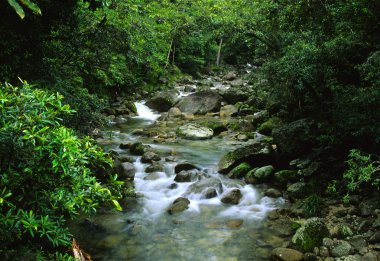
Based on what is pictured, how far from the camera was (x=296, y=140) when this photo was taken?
10.3 metres

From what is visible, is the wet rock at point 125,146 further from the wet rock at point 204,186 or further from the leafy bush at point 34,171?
the leafy bush at point 34,171

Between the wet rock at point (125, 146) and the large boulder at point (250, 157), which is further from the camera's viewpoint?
the wet rock at point (125, 146)

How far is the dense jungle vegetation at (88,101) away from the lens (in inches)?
130

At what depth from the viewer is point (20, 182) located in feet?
10.9

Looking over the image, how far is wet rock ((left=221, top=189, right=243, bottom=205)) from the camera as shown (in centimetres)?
891

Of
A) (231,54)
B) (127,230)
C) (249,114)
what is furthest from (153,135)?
(231,54)

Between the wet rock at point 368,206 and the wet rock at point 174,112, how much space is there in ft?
47.1

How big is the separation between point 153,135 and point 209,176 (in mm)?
6300

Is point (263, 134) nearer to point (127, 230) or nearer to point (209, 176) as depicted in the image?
point (209, 176)

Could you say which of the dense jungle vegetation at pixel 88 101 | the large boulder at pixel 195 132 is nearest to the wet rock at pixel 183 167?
the dense jungle vegetation at pixel 88 101

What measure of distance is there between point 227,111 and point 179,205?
42.1 feet

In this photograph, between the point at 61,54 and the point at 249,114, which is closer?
the point at 61,54

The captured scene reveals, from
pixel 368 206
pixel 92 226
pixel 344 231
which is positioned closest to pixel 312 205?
pixel 368 206

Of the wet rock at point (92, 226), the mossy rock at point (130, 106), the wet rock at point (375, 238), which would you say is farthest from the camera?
the mossy rock at point (130, 106)
